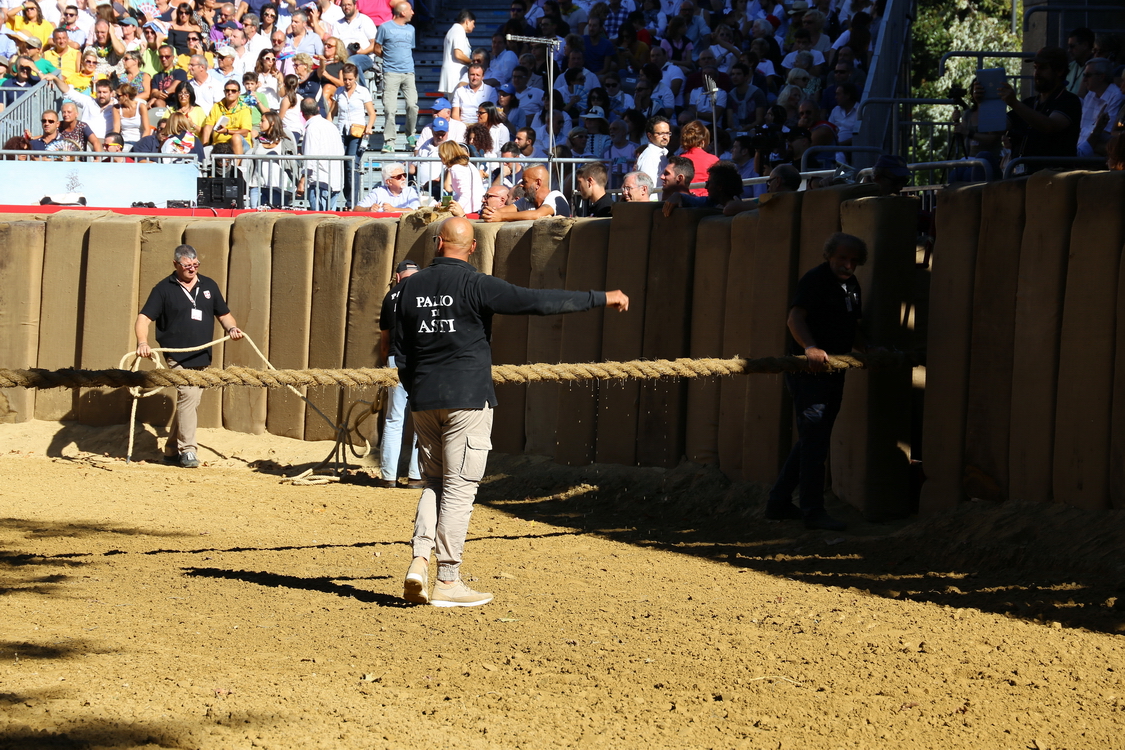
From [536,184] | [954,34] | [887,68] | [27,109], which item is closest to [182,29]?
[27,109]

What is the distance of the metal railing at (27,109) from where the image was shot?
49.2 feet

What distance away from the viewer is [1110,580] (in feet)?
18.7

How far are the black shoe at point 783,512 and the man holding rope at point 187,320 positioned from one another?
16.7 ft

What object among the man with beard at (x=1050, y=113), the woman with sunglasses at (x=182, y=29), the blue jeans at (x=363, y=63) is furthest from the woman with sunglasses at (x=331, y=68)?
the man with beard at (x=1050, y=113)

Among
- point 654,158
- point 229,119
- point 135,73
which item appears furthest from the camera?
point 135,73

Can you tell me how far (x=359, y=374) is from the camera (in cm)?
636

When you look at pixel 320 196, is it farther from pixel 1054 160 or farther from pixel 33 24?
pixel 33 24

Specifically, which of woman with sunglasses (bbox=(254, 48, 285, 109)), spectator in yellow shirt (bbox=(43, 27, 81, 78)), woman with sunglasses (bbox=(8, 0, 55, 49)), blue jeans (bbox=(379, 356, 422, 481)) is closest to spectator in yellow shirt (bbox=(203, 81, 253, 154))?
woman with sunglasses (bbox=(254, 48, 285, 109))

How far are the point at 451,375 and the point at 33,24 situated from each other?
15.5 metres

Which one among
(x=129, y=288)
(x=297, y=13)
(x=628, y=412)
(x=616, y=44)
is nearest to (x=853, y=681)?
(x=628, y=412)

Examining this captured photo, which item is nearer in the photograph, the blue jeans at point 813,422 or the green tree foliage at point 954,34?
the blue jeans at point 813,422

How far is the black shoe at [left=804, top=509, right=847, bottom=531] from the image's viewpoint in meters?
7.20

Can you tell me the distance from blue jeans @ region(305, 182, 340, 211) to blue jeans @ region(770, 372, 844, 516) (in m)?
6.85

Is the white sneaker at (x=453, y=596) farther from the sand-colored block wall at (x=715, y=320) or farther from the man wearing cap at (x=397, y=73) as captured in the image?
the man wearing cap at (x=397, y=73)
